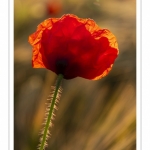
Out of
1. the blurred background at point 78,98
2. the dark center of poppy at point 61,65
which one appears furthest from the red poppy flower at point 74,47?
the blurred background at point 78,98

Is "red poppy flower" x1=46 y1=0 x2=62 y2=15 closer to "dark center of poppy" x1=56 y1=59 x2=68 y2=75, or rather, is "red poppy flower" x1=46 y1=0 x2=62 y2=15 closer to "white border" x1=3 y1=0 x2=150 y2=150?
"white border" x1=3 y1=0 x2=150 y2=150

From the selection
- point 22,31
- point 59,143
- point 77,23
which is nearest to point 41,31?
point 77,23

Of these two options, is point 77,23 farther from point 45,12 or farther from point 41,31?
point 45,12
